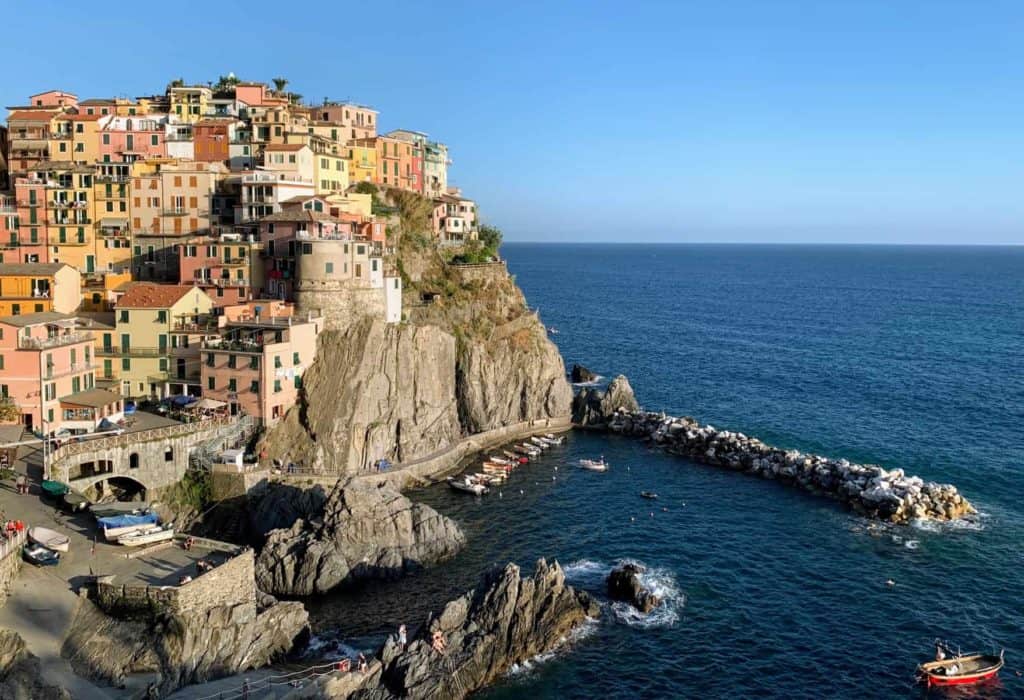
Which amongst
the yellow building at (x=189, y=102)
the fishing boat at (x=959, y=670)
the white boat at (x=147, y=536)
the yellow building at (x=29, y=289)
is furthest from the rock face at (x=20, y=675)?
the yellow building at (x=189, y=102)

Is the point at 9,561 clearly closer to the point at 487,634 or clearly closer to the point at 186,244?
the point at 487,634

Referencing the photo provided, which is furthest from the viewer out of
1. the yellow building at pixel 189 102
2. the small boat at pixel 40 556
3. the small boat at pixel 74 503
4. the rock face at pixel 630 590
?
the yellow building at pixel 189 102

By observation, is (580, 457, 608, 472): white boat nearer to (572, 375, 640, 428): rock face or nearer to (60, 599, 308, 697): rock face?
(572, 375, 640, 428): rock face

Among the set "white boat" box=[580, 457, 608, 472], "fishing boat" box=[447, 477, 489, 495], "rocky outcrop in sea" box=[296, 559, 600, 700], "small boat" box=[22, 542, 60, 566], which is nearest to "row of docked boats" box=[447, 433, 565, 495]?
"fishing boat" box=[447, 477, 489, 495]

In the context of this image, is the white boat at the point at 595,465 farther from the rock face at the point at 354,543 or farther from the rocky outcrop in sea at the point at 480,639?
the rocky outcrop in sea at the point at 480,639

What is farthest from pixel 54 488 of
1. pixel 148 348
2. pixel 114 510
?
pixel 148 348

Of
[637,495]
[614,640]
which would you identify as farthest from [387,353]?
[614,640]
